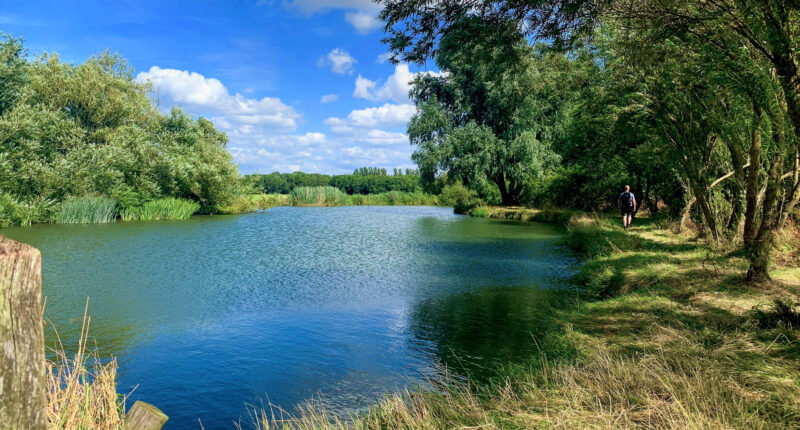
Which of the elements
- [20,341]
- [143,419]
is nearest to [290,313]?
[143,419]

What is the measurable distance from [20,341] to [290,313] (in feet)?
27.8

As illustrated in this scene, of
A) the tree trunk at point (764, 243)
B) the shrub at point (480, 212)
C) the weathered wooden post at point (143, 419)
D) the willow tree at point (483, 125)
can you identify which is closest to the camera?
the weathered wooden post at point (143, 419)

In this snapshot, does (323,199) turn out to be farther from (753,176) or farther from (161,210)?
(753,176)

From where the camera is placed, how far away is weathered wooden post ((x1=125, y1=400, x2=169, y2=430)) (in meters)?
4.36

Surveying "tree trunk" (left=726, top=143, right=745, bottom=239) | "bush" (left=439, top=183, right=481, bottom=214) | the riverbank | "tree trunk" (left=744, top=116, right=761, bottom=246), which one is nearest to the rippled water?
the riverbank

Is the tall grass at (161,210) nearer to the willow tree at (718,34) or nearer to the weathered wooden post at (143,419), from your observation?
the willow tree at (718,34)

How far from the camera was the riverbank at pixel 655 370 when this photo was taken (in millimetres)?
3781

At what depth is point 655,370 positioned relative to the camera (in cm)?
467

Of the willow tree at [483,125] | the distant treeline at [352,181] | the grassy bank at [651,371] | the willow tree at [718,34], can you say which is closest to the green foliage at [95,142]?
the willow tree at [483,125]

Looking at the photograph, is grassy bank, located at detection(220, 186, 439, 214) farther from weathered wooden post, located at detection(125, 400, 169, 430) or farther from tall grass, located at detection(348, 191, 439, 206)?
weathered wooden post, located at detection(125, 400, 169, 430)

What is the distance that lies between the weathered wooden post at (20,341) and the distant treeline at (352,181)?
3374 inches

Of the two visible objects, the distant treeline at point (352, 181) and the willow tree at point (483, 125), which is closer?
the willow tree at point (483, 125)

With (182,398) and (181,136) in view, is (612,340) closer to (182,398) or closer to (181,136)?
(182,398)

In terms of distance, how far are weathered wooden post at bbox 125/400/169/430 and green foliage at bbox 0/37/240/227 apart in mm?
28819
